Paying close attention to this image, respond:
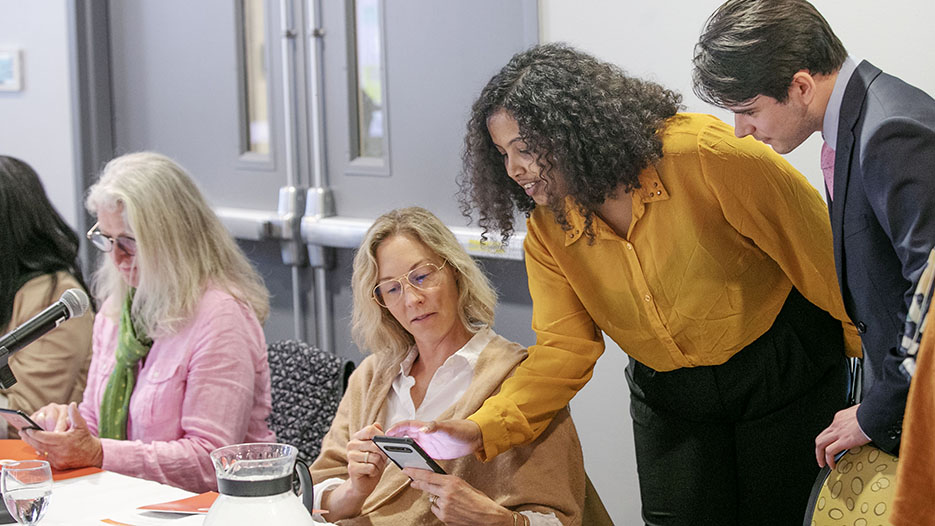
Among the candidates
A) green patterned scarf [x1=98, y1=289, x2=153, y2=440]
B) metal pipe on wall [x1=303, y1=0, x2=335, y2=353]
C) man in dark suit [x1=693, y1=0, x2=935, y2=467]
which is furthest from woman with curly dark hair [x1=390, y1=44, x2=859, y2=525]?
metal pipe on wall [x1=303, y1=0, x2=335, y2=353]

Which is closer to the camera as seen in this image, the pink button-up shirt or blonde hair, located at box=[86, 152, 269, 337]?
the pink button-up shirt

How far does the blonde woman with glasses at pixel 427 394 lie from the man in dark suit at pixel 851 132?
555 mm

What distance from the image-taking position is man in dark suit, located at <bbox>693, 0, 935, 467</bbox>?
4.70ft

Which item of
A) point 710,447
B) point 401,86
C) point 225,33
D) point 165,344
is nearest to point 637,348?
point 710,447

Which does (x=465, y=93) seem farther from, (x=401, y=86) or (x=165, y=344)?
(x=165, y=344)

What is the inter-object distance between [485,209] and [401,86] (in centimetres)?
135

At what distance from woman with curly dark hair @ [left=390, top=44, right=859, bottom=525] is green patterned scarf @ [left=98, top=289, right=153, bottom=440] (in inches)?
37.2

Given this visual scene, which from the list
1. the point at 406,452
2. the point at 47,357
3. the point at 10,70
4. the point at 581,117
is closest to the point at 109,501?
the point at 406,452

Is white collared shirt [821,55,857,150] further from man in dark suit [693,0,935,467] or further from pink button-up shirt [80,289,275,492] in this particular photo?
pink button-up shirt [80,289,275,492]

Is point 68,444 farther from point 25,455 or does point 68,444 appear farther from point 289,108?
point 289,108

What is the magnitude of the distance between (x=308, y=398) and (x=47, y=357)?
70 cm

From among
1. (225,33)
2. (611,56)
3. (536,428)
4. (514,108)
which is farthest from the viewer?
(225,33)

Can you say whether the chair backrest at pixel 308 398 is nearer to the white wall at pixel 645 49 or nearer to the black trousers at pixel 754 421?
the white wall at pixel 645 49

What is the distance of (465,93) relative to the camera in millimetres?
3135
